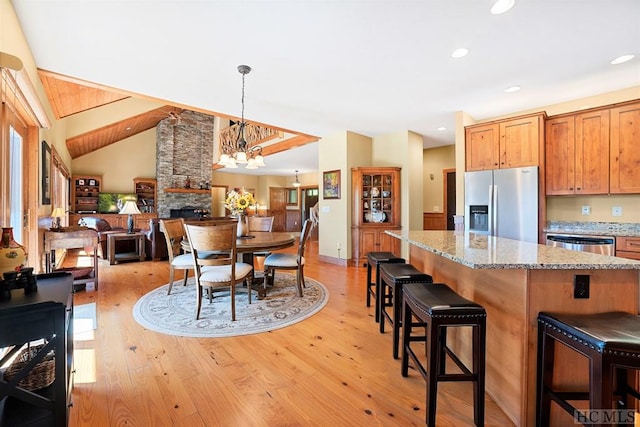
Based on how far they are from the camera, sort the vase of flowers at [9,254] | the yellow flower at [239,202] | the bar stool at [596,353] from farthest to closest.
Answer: the yellow flower at [239,202], the vase of flowers at [9,254], the bar stool at [596,353]

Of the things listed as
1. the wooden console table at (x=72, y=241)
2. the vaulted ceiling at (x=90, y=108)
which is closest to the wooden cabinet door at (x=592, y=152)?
the vaulted ceiling at (x=90, y=108)

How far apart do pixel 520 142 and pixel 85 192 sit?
11.5 meters

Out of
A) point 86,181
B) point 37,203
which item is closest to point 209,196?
point 86,181

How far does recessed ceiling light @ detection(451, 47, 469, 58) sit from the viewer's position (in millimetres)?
2574

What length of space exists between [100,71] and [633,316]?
4.61m

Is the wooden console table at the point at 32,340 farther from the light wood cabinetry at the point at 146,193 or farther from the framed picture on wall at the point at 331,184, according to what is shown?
the light wood cabinetry at the point at 146,193

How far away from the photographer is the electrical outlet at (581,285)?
1.36 metres

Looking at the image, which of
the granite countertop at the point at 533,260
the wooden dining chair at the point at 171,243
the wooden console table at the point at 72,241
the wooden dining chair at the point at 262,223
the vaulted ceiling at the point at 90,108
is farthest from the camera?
the wooden dining chair at the point at 262,223

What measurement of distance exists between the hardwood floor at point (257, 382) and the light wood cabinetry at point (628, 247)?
110 inches

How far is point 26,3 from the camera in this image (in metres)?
2.03

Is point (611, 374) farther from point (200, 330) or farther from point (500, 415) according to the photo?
point (200, 330)

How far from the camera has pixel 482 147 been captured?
3.91 metres

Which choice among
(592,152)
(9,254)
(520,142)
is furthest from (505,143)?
(9,254)

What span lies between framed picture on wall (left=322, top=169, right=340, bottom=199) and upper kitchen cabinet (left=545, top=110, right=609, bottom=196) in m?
3.24
